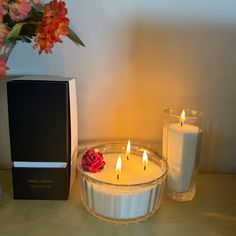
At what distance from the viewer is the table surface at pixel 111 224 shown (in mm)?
483

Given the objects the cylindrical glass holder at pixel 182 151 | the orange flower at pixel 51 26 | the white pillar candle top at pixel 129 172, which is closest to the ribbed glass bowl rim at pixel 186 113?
the cylindrical glass holder at pixel 182 151

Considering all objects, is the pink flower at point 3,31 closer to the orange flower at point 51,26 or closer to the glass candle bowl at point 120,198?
the orange flower at point 51,26

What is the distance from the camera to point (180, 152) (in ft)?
1.84

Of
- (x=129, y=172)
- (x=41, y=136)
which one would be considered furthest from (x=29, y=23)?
(x=129, y=172)

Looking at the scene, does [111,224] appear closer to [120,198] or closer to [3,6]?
[120,198]

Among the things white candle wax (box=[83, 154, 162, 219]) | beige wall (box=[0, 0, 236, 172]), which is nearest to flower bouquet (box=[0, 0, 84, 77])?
beige wall (box=[0, 0, 236, 172])

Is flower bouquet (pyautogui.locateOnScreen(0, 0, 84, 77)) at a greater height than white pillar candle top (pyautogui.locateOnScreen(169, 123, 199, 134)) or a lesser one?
greater

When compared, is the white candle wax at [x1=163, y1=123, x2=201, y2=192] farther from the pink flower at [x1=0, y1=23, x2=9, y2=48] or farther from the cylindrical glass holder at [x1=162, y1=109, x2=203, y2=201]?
the pink flower at [x1=0, y1=23, x2=9, y2=48]

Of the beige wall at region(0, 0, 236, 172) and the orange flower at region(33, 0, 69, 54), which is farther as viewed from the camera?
the beige wall at region(0, 0, 236, 172)

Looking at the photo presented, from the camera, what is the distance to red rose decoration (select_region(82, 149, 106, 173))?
53cm

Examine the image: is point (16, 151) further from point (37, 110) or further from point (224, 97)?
point (224, 97)

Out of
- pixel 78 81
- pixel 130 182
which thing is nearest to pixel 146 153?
pixel 130 182

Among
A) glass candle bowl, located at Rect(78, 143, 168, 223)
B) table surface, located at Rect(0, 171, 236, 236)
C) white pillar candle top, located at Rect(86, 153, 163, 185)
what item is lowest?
table surface, located at Rect(0, 171, 236, 236)

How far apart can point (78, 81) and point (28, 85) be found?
16 cm
